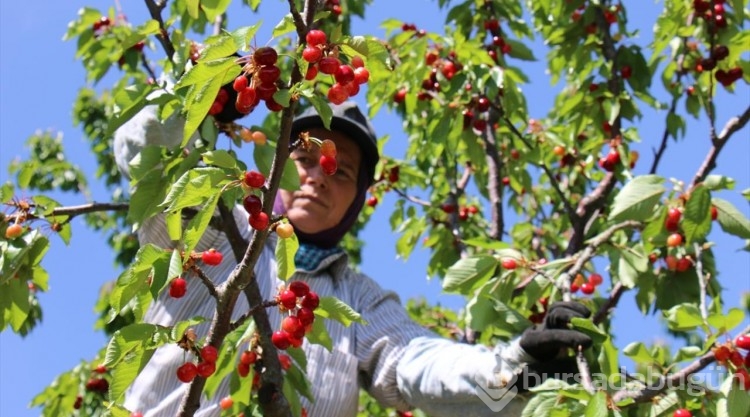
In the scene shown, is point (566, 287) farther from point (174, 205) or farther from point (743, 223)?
point (174, 205)

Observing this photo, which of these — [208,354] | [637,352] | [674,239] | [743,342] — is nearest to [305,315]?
[208,354]

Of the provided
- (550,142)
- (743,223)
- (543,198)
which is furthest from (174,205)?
(543,198)

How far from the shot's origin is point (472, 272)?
282 cm

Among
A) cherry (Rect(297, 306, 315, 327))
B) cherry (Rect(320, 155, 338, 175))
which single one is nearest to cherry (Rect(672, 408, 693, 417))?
cherry (Rect(297, 306, 315, 327))

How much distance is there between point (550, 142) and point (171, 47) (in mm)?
2333

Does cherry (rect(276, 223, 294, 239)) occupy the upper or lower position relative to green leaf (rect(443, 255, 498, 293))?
lower

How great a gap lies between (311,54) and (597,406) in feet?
3.40

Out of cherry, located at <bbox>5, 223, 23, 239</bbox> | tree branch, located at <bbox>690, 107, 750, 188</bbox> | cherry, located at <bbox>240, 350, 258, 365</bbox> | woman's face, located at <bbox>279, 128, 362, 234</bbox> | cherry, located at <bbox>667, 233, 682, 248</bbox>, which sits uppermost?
tree branch, located at <bbox>690, 107, 750, 188</bbox>

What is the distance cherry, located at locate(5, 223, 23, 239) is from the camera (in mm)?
2232

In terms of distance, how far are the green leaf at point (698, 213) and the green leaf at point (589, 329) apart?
28.7 inches

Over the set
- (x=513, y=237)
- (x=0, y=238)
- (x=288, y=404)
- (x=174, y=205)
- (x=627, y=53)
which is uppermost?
(x=627, y=53)

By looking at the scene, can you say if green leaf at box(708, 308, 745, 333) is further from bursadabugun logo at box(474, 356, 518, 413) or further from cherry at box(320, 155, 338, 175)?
cherry at box(320, 155, 338, 175)

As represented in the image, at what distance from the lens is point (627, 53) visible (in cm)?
421

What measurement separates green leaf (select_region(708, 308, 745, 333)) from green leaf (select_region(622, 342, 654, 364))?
198mm
